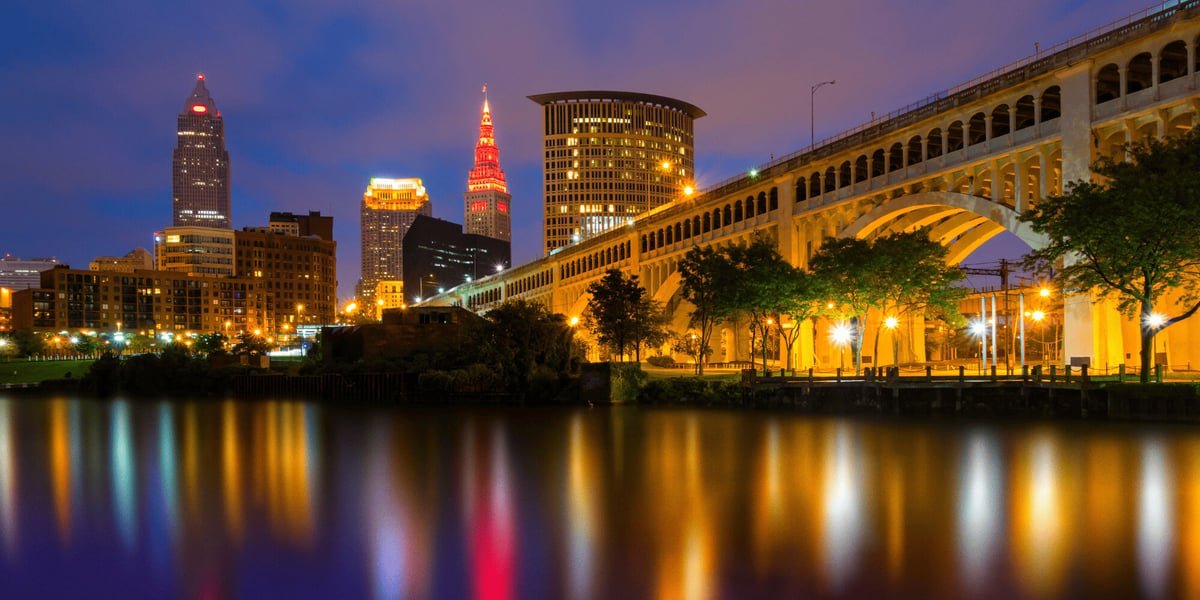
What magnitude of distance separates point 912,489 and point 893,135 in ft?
133

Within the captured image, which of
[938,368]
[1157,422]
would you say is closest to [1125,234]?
[1157,422]

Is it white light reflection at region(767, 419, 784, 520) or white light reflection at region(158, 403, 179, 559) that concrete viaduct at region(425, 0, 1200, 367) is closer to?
white light reflection at region(767, 419, 784, 520)

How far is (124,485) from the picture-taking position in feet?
95.9

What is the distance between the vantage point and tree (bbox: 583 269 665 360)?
245 feet

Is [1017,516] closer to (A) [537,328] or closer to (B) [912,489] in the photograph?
(B) [912,489]

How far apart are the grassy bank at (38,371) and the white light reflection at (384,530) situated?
106 m

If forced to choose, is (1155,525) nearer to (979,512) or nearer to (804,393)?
(979,512)

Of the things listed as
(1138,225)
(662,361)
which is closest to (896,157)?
(1138,225)

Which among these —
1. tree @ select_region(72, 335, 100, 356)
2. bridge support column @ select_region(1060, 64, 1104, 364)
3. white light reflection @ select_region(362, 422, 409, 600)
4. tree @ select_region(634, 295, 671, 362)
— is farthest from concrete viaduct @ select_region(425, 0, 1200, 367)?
tree @ select_region(72, 335, 100, 356)

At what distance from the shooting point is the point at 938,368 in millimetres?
69812

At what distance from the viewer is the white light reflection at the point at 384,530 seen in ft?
53.4

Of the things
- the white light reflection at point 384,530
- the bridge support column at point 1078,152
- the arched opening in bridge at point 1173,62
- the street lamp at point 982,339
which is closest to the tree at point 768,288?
the street lamp at point 982,339

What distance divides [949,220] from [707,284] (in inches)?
783

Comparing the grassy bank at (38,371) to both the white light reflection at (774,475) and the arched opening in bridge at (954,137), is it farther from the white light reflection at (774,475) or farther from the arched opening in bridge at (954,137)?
the arched opening in bridge at (954,137)
